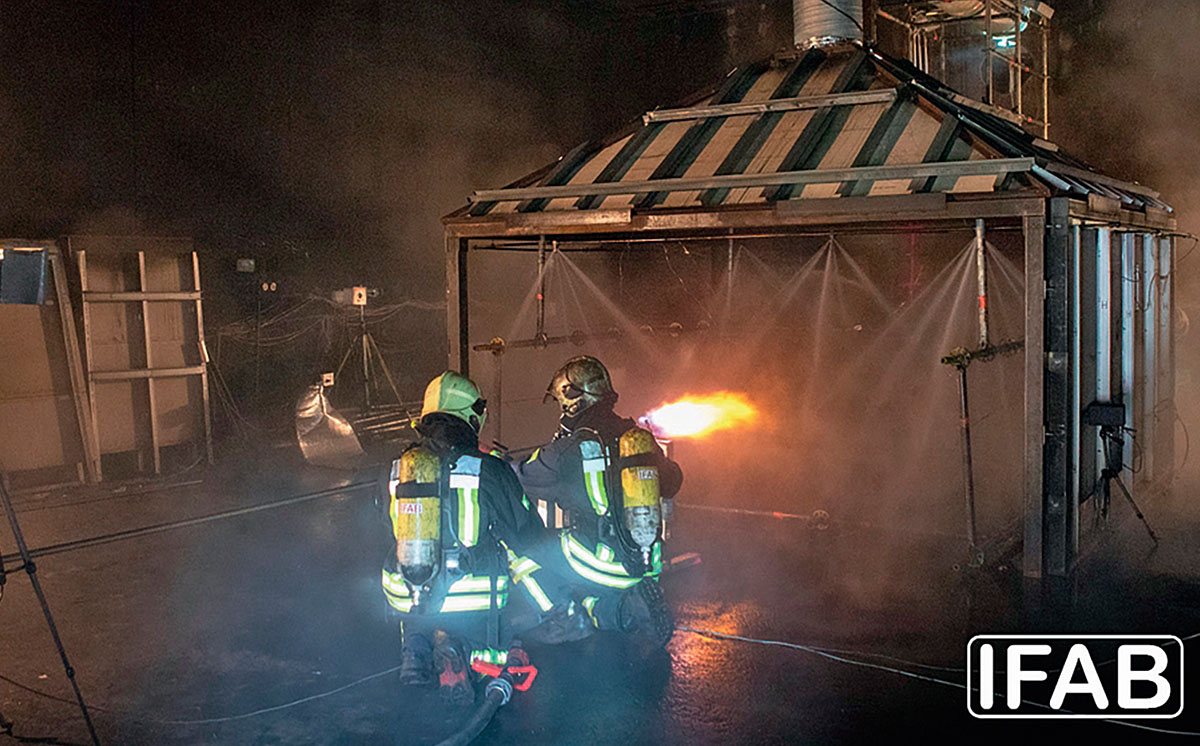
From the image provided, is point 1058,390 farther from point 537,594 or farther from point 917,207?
point 537,594

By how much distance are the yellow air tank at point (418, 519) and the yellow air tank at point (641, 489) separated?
119 cm

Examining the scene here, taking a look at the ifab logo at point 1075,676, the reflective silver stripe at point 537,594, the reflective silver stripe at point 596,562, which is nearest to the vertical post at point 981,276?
the ifab logo at point 1075,676

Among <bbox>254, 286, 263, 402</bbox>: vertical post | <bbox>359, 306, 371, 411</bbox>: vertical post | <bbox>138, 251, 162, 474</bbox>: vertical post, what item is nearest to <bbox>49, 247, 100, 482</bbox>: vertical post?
<bbox>138, 251, 162, 474</bbox>: vertical post

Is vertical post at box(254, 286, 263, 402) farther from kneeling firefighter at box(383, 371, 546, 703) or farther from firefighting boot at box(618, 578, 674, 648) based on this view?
firefighting boot at box(618, 578, 674, 648)

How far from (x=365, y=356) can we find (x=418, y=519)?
960 centimetres

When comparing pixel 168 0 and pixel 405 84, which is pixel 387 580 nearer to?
pixel 168 0

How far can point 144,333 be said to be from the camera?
12.1 metres

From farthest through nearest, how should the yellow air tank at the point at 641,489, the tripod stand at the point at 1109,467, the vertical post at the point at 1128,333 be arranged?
the vertical post at the point at 1128,333 → the tripod stand at the point at 1109,467 → the yellow air tank at the point at 641,489

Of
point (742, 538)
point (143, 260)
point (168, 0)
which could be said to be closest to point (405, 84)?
point (168, 0)

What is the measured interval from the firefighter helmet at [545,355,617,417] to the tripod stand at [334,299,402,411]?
825 cm

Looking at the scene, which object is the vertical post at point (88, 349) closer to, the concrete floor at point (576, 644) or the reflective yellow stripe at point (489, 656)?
the concrete floor at point (576, 644)

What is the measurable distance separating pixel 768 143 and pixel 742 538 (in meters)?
3.37

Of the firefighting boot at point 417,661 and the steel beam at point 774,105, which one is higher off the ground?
the steel beam at point 774,105

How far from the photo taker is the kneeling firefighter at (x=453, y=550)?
5.41 metres
